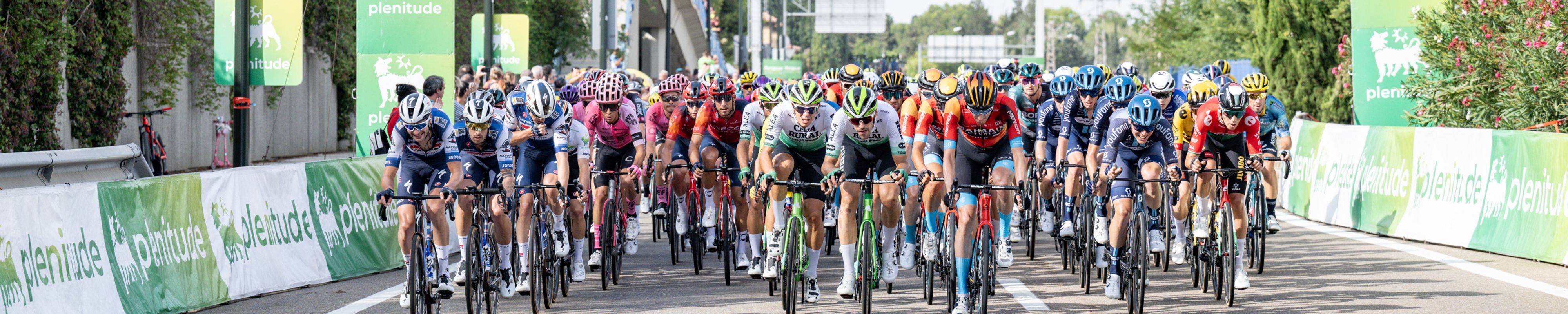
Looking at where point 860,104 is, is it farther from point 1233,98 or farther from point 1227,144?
point 1227,144

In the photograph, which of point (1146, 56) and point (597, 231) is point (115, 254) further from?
point (1146, 56)

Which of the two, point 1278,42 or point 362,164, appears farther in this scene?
point 1278,42

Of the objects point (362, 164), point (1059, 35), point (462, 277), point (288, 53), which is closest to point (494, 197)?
point (462, 277)

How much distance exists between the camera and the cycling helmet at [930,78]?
12.5m

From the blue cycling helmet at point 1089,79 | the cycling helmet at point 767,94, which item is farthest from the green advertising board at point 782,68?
the cycling helmet at point 767,94

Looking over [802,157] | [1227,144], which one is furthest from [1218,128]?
[802,157]

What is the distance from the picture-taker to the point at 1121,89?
34.3 ft

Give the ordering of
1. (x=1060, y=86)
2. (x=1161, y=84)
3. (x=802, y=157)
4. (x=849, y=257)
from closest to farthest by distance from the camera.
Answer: (x=849, y=257) < (x=802, y=157) < (x=1161, y=84) < (x=1060, y=86)

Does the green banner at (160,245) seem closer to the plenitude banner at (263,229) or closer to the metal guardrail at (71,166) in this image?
the plenitude banner at (263,229)

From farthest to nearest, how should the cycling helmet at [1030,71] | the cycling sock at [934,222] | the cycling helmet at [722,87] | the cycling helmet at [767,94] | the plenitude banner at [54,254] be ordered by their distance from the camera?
the cycling helmet at [1030,71], the cycling helmet at [722,87], the cycling helmet at [767,94], the cycling sock at [934,222], the plenitude banner at [54,254]

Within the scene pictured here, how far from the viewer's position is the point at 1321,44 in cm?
3056

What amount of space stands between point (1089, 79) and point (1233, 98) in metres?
1.28

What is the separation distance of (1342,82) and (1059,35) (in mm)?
166380

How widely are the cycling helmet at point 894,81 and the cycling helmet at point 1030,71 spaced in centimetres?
132
